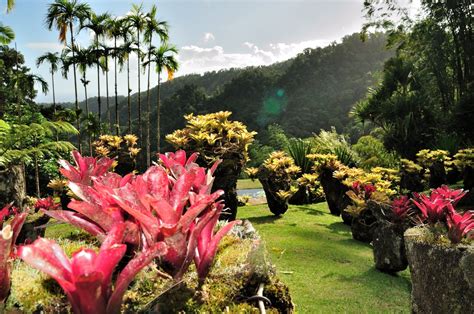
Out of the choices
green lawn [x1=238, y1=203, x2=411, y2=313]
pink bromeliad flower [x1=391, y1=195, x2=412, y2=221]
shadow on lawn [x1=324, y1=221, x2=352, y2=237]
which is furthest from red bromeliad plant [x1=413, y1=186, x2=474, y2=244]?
shadow on lawn [x1=324, y1=221, x2=352, y2=237]

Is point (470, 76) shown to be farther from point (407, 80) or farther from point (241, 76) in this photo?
point (241, 76)

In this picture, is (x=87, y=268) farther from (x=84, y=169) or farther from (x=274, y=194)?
(x=274, y=194)

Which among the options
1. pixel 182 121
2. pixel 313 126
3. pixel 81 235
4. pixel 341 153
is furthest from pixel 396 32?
pixel 182 121

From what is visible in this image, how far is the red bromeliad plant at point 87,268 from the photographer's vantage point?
55 cm

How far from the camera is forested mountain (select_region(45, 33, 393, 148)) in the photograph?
164ft

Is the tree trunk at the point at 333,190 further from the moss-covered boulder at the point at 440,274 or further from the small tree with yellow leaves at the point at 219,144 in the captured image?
the moss-covered boulder at the point at 440,274

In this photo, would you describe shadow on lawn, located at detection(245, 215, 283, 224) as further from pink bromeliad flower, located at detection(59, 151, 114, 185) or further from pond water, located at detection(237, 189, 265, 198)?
pink bromeliad flower, located at detection(59, 151, 114, 185)

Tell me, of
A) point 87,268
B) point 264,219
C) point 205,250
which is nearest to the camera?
point 87,268

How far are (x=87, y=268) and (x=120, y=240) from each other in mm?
97

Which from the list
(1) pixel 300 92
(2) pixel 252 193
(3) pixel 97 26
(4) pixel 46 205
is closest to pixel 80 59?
(3) pixel 97 26

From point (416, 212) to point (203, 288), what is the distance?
4595 millimetres

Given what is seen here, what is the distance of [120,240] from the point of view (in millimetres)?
646

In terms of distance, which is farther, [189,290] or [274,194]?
[274,194]

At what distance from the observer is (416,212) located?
475cm
